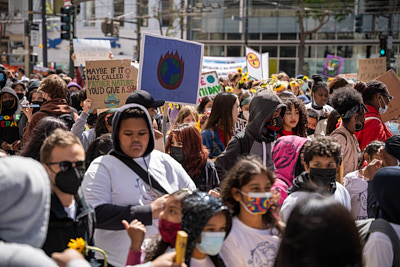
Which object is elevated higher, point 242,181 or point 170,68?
point 170,68

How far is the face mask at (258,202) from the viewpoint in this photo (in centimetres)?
317

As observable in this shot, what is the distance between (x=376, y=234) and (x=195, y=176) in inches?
80.5

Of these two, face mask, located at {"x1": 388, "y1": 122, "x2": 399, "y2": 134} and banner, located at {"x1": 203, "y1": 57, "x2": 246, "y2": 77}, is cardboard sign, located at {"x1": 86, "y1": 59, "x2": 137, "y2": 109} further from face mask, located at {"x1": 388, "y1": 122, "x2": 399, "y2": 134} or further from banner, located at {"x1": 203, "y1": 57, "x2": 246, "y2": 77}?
banner, located at {"x1": 203, "y1": 57, "x2": 246, "y2": 77}

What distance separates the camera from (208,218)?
9.20 ft

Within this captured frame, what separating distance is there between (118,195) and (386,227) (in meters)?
1.62

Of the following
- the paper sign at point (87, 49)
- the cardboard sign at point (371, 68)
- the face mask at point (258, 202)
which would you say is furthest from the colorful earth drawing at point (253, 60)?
the face mask at point (258, 202)

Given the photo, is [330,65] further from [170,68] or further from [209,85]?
[170,68]

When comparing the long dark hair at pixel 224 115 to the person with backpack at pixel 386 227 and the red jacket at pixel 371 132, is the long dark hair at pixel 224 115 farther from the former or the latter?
the person with backpack at pixel 386 227

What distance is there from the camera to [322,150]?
403 centimetres

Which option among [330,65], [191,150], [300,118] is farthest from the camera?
[330,65]

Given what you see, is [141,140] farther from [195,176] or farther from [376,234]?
[376,234]

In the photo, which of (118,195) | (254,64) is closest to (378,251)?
(118,195)

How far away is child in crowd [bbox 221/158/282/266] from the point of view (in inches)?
124

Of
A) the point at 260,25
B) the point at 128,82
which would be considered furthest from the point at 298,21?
the point at 128,82
